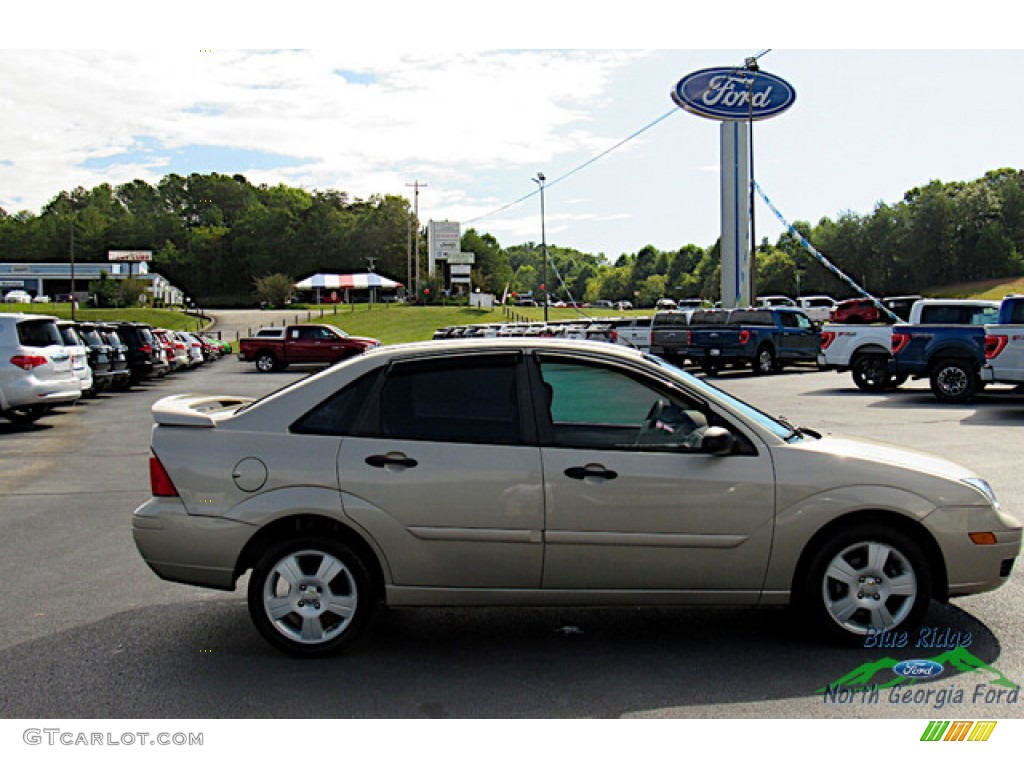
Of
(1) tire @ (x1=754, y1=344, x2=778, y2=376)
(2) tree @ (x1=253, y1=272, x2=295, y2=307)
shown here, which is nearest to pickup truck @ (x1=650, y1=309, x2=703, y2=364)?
(1) tire @ (x1=754, y1=344, x2=778, y2=376)

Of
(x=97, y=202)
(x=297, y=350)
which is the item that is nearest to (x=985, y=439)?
(x=297, y=350)

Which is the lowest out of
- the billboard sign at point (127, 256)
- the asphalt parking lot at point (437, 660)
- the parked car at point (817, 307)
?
the asphalt parking lot at point (437, 660)

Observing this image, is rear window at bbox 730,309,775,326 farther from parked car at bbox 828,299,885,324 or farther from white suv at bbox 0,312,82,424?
white suv at bbox 0,312,82,424

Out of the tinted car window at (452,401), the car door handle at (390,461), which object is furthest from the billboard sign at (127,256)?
the car door handle at (390,461)

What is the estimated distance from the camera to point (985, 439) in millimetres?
13758

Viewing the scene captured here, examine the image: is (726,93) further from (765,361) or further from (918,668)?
(918,668)

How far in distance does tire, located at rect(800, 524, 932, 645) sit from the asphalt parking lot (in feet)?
0.46

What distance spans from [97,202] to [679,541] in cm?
20385

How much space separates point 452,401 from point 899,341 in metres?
17.5

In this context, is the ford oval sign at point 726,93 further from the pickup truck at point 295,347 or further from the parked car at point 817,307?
the pickup truck at point 295,347

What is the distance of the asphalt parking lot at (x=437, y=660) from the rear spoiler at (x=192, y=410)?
1.25 metres

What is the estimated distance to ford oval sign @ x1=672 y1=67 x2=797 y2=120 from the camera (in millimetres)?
46312

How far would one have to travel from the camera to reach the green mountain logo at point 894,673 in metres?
4.81

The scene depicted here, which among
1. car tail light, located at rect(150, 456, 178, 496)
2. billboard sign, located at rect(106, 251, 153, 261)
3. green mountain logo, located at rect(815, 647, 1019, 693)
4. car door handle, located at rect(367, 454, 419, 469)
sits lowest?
green mountain logo, located at rect(815, 647, 1019, 693)
